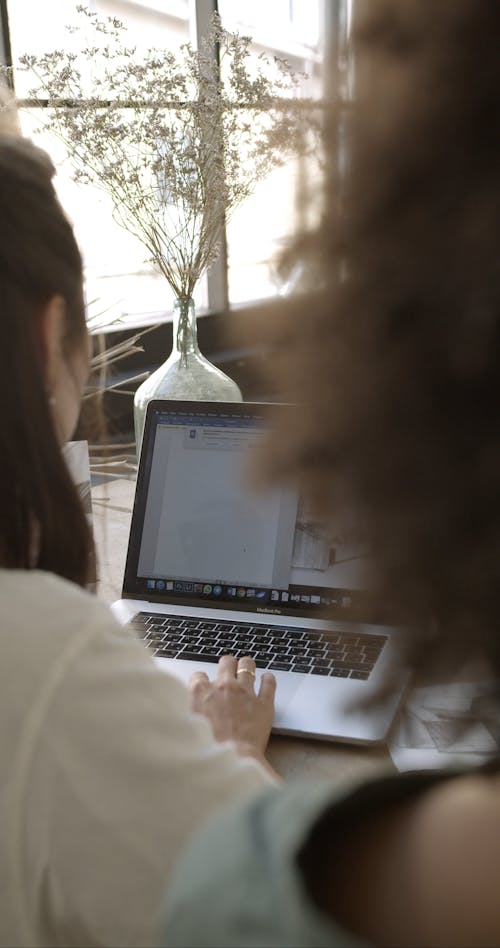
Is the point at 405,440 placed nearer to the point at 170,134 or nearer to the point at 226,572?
the point at 226,572

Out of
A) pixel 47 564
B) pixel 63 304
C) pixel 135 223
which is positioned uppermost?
Answer: pixel 63 304

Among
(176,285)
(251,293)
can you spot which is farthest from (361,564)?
(251,293)

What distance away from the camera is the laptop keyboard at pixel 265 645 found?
3.86 feet

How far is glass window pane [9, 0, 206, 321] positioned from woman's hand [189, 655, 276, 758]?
262 cm

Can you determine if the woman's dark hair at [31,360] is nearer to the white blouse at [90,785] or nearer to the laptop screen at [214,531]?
the white blouse at [90,785]

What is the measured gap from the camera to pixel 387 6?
1.17 feet

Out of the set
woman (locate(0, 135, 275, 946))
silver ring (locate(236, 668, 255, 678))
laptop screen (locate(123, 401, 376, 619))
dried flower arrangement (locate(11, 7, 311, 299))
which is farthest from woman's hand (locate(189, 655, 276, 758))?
dried flower arrangement (locate(11, 7, 311, 299))

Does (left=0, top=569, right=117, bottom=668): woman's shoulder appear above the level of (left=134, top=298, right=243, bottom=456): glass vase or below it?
above

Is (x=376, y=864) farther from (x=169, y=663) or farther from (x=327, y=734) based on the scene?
(x=169, y=663)

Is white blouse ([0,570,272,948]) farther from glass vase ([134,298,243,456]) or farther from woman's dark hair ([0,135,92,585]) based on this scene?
glass vase ([134,298,243,456])

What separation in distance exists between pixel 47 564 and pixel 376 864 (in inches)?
22.6

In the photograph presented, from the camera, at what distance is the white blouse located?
1.99 ft

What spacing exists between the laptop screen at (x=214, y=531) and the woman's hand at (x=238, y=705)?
21 centimetres

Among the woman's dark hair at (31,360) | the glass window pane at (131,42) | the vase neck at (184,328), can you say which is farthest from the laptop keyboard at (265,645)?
the glass window pane at (131,42)
